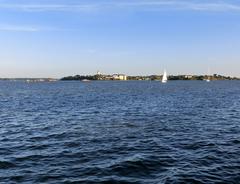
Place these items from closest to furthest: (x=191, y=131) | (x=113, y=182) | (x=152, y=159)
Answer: (x=113, y=182) < (x=152, y=159) < (x=191, y=131)

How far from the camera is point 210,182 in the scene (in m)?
21.3

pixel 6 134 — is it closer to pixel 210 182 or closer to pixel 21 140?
pixel 21 140

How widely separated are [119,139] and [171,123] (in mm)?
13035

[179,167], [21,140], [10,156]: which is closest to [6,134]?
[21,140]

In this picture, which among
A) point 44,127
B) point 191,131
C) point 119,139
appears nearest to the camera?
point 119,139

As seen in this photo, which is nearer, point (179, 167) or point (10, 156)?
point (179, 167)

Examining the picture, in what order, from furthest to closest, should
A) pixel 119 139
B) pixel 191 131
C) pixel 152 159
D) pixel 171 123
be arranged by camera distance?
pixel 171 123
pixel 191 131
pixel 119 139
pixel 152 159

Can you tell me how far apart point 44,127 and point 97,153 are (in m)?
15.6

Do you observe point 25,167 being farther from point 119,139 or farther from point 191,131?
point 191,131

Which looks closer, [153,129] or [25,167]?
[25,167]

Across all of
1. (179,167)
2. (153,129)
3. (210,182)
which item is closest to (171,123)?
(153,129)

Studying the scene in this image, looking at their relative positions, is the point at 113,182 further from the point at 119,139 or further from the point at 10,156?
the point at 119,139

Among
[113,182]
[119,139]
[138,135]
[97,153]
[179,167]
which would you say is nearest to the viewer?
[113,182]

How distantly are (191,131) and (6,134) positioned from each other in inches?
725
